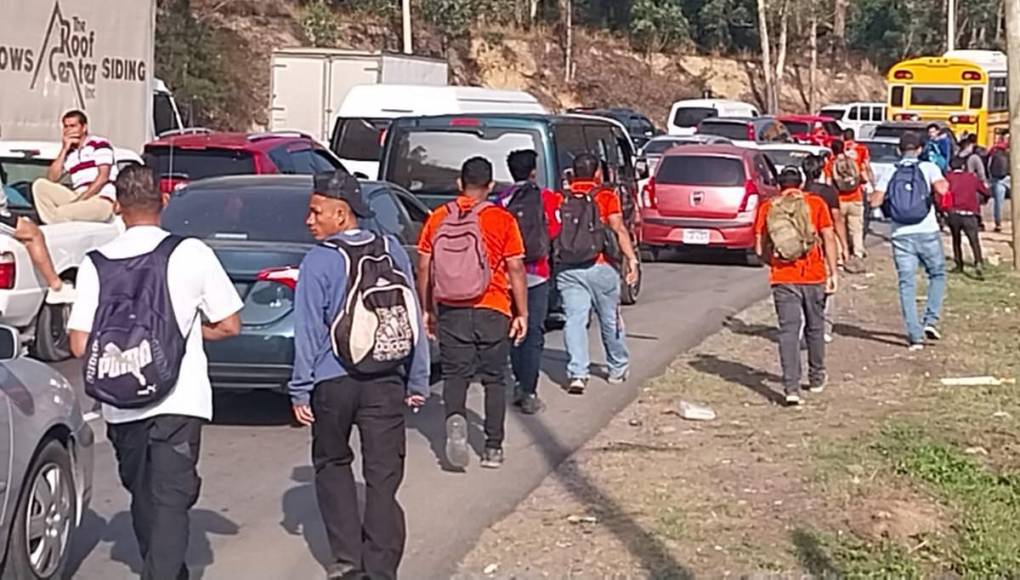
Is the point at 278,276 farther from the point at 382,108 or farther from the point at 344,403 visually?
the point at 382,108

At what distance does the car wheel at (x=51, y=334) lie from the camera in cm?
1295

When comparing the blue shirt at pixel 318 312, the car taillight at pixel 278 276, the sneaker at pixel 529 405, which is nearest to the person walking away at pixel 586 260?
the sneaker at pixel 529 405

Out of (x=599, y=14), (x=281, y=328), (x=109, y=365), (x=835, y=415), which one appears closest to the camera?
(x=109, y=365)

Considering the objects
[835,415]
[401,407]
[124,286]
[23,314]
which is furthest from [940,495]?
[23,314]

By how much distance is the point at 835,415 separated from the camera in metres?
11.3

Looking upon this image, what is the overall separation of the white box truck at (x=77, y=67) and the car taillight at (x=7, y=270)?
510cm

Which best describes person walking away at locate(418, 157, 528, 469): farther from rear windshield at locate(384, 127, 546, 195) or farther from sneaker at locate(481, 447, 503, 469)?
rear windshield at locate(384, 127, 546, 195)

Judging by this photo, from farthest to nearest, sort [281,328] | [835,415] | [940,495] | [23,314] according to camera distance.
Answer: [23,314] → [835,415] → [281,328] → [940,495]

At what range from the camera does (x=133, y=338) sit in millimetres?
5984

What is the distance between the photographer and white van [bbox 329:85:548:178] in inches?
975

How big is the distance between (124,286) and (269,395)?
233 inches

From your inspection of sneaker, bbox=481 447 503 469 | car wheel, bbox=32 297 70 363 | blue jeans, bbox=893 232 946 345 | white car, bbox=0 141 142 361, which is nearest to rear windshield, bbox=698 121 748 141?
blue jeans, bbox=893 232 946 345

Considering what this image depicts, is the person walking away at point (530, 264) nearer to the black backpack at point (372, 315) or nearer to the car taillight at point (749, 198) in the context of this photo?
the black backpack at point (372, 315)

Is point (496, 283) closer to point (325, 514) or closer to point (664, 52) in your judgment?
point (325, 514)
